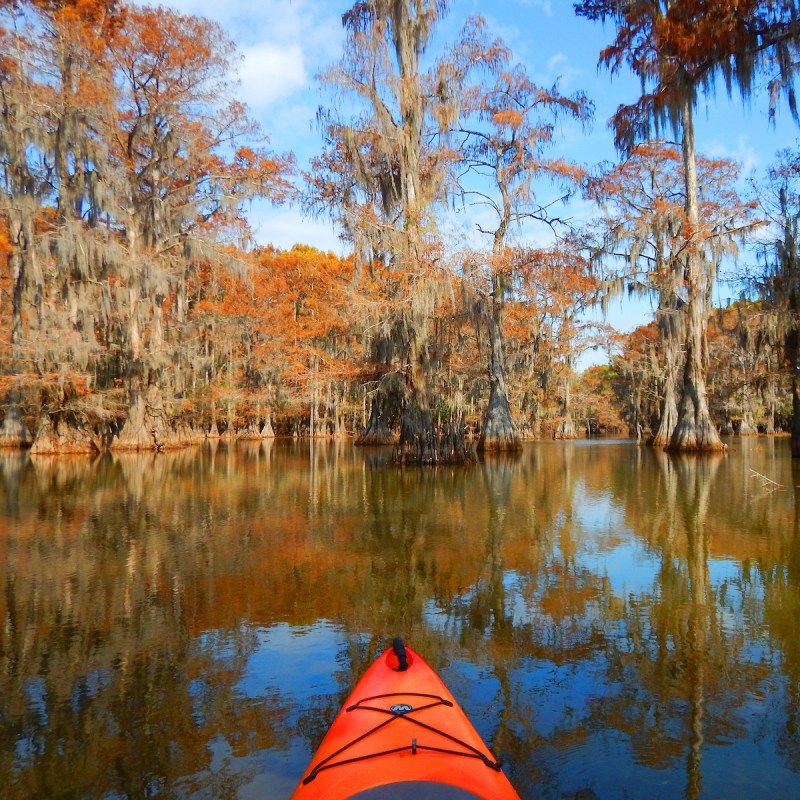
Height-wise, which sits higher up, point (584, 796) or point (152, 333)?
point (152, 333)

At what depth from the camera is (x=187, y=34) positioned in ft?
66.1

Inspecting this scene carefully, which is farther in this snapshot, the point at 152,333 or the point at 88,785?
the point at 152,333

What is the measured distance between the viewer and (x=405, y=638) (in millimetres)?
4246

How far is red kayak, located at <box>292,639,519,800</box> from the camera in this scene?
212cm

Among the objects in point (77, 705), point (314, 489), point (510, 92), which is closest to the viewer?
point (77, 705)

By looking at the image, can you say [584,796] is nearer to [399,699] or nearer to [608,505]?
[399,699]

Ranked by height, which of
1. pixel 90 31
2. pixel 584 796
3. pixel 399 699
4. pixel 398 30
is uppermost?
pixel 90 31

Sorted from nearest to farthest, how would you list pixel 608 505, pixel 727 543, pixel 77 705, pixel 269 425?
1. pixel 77 705
2. pixel 727 543
3. pixel 608 505
4. pixel 269 425

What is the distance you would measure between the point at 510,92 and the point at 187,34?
10341 mm

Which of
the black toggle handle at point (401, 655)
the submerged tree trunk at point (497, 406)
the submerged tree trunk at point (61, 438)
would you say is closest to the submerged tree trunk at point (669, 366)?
the submerged tree trunk at point (497, 406)

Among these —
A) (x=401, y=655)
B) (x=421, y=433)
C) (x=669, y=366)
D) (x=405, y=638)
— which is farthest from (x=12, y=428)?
(x=401, y=655)

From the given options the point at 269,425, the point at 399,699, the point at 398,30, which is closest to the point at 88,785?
the point at 399,699

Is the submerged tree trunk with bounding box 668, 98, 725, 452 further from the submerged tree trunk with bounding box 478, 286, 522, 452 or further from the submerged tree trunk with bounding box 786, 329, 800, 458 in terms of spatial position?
the submerged tree trunk with bounding box 478, 286, 522, 452

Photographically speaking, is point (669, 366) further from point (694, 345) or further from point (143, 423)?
point (143, 423)
